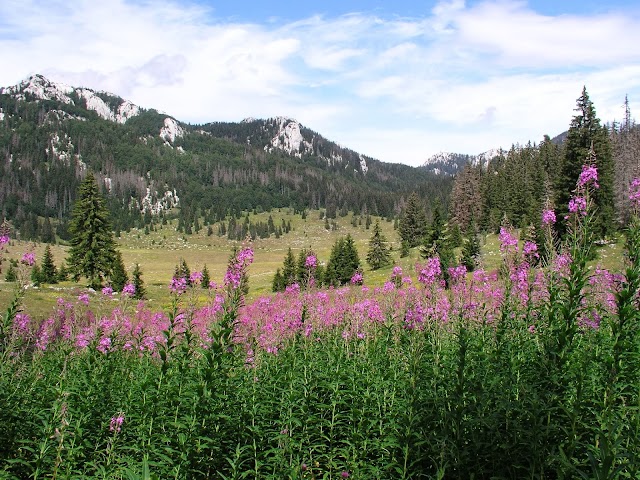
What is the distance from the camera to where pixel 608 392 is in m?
3.82

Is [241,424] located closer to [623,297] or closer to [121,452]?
[121,452]

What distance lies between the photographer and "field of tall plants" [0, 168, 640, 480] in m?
4.70

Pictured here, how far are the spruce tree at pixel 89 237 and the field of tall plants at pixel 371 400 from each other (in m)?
33.3

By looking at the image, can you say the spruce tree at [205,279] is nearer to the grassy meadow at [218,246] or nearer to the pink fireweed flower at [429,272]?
the pink fireweed flower at [429,272]

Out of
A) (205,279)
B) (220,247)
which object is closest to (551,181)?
(205,279)

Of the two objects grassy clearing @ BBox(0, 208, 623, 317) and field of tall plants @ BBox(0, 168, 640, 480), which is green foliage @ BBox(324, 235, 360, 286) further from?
field of tall plants @ BBox(0, 168, 640, 480)

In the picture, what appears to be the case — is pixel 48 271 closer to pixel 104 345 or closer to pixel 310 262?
pixel 104 345

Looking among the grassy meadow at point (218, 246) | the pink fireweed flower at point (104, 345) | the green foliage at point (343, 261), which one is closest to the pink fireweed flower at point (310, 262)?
the pink fireweed flower at point (104, 345)

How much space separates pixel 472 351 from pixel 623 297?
110 inches

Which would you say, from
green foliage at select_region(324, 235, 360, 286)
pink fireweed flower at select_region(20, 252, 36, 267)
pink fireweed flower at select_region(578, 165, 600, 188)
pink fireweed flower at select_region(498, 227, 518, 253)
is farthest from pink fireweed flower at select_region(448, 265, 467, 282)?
green foliage at select_region(324, 235, 360, 286)

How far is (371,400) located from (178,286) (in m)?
3.64

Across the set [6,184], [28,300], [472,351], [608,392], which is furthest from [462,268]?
[6,184]

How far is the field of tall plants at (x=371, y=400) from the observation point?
4.70 meters

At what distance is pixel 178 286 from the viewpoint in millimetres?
7176
